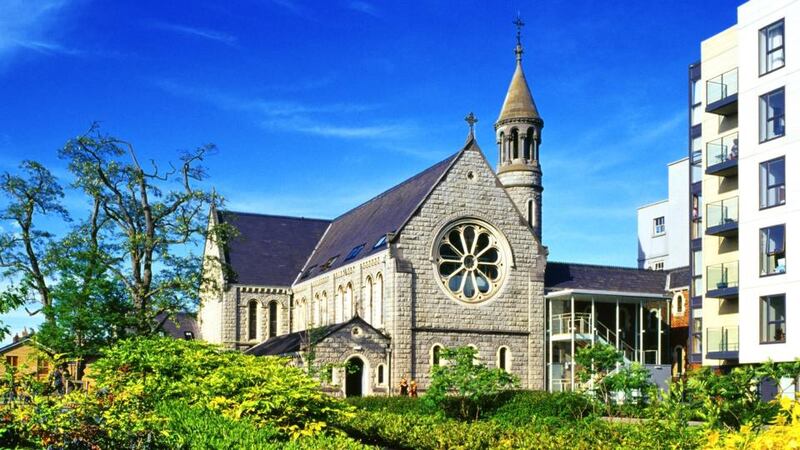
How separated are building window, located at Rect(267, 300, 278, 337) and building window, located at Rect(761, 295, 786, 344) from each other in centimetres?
3058

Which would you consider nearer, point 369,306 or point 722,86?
point 722,86

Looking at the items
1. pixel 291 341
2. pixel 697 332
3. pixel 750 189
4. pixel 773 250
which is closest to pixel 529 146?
pixel 697 332

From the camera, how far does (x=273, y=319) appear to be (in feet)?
193

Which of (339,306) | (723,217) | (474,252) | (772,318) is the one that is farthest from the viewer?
→ (339,306)

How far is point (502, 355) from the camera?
158 feet

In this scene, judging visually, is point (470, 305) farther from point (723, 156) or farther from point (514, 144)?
point (514, 144)

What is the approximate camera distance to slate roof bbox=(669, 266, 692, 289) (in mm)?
A: 54438

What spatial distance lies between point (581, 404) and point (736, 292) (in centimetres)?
1149

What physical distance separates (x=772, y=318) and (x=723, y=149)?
847 cm

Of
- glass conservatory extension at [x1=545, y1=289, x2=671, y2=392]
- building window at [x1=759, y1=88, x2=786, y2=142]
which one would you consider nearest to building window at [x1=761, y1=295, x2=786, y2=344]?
building window at [x1=759, y1=88, x2=786, y2=142]

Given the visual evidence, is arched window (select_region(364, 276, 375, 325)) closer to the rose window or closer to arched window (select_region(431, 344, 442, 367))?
arched window (select_region(431, 344, 442, 367))

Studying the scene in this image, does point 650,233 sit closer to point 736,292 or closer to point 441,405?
point 736,292

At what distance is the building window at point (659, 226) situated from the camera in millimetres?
70188

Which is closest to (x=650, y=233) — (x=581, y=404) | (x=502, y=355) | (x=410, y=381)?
(x=502, y=355)
